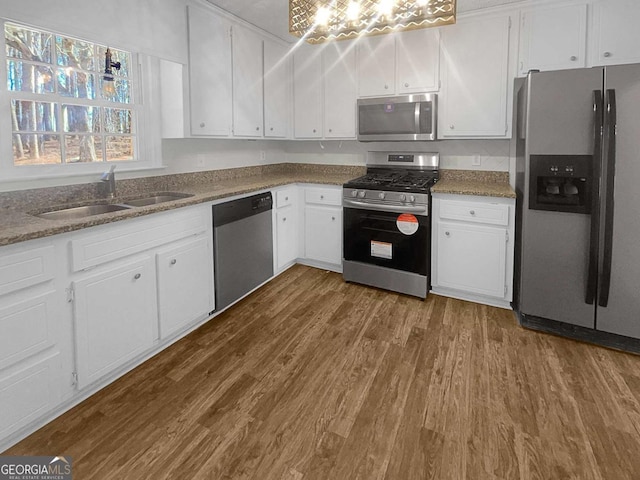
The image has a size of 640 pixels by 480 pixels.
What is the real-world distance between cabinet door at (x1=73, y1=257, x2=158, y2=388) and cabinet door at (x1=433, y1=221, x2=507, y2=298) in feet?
7.52

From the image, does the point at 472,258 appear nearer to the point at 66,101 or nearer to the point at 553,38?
the point at 553,38

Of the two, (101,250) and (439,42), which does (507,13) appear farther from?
(101,250)

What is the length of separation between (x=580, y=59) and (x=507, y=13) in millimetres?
680

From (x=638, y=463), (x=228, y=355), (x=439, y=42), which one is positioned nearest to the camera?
(x=638, y=463)

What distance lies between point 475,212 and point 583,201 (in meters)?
0.76

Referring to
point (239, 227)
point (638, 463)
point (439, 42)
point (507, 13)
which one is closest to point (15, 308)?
point (239, 227)

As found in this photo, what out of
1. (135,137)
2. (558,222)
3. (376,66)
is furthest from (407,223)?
(135,137)

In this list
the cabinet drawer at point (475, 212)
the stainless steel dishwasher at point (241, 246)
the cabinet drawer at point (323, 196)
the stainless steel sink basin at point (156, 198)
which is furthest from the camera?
the cabinet drawer at point (323, 196)

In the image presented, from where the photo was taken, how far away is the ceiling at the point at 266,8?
3107 mm

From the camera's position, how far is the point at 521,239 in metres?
2.83

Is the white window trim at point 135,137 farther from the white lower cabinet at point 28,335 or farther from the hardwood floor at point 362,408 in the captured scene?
the hardwood floor at point 362,408

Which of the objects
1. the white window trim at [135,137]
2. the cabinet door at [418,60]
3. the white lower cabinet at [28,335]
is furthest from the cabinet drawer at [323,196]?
the white lower cabinet at [28,335]

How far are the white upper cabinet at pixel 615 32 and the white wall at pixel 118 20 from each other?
3.09m

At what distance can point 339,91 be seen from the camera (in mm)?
3992
